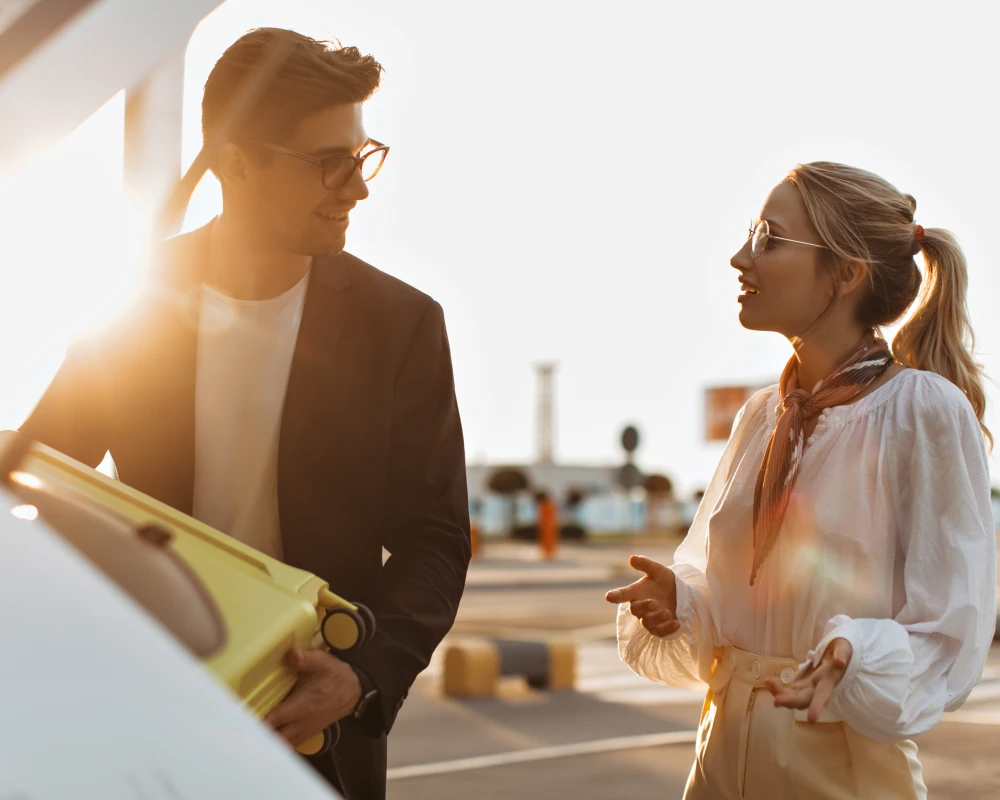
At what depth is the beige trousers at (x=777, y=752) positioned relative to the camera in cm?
221

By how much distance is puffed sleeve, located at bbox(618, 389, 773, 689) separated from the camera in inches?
97.3

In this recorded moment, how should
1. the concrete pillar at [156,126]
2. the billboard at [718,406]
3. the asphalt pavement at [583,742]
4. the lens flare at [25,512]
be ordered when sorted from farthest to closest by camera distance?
the billboard at [718,406], the asphalt pavement at [583,742], the concrete pillar at [156,126], the lens flare at [25,512]

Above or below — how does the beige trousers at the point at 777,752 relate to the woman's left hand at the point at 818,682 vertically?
below

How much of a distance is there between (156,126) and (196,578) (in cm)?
218

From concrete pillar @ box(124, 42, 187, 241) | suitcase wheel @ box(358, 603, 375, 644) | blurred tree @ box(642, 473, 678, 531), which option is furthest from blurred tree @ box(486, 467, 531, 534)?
suitcase wheel @ box(358, 603, 375, 644)

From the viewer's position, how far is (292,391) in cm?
215

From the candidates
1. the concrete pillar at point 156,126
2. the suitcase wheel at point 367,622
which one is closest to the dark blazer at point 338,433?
the suitcase wheel at point 367,622

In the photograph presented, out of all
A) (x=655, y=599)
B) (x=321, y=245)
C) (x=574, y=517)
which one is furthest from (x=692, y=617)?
(x=574, y=517)

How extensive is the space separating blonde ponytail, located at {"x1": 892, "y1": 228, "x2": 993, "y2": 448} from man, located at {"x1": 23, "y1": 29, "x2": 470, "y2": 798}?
90 centimetres

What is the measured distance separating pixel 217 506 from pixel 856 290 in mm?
1228

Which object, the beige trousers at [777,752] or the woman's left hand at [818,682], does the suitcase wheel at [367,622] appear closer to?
the woman's left hand at [818,682]

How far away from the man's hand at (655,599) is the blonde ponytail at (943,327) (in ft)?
2.05

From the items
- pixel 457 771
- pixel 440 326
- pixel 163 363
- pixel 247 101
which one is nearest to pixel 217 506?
pixel 163 363

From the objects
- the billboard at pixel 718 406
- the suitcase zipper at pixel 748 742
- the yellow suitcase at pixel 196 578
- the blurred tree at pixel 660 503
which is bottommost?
the blurred tree at pixel 660 503
